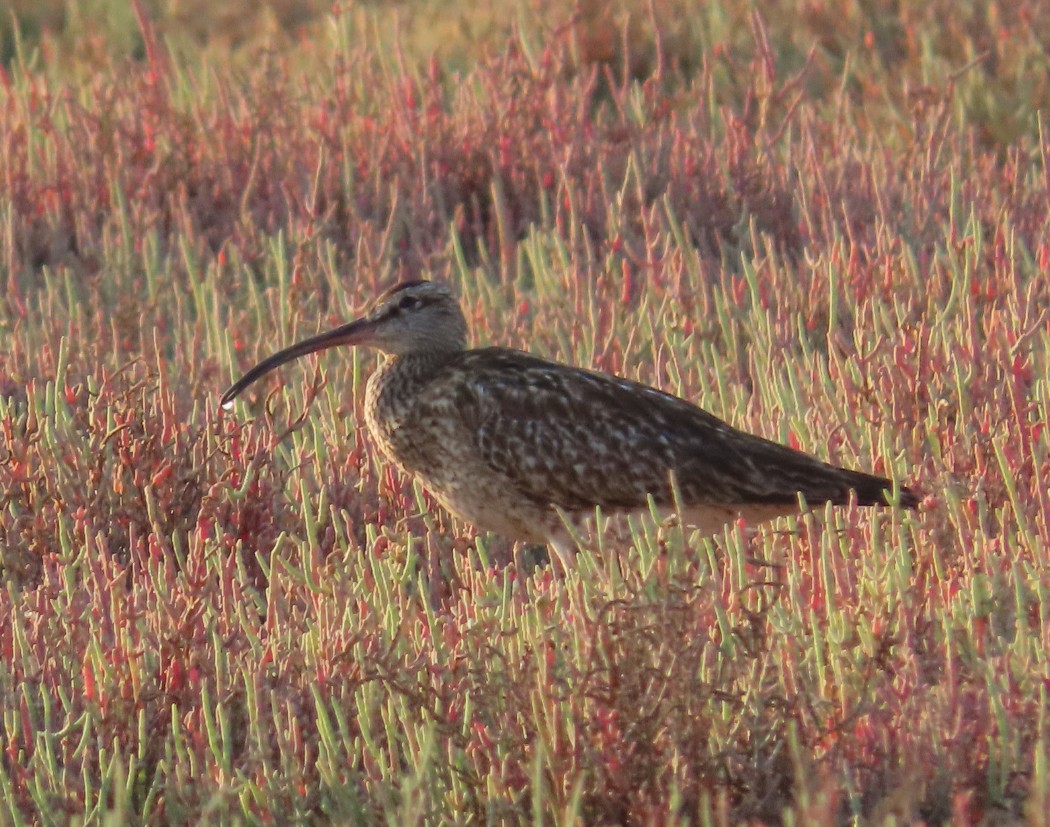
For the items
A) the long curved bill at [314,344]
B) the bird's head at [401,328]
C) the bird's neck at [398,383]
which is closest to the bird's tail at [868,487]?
the bird's neck at [398,383]

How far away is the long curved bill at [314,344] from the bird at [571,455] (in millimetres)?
355

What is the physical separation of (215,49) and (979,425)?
7.72m

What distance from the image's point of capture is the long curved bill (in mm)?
6129

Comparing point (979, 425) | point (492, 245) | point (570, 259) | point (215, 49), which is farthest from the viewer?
point (215, 49)

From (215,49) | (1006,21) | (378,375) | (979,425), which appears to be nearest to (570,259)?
(378,375)

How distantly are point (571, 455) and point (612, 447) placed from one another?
5.0 inches

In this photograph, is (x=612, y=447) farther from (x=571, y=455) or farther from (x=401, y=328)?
(x=401, y=328)

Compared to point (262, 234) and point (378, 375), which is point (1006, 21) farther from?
point (378, 375)

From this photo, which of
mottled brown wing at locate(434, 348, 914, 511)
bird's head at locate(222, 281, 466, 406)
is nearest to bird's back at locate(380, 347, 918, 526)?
mottled brown wing at locate(434, 348, 914, 511)

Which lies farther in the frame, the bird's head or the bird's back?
the bird's head

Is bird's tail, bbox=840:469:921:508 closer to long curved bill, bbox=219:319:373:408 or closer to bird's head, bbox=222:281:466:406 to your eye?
bird's head, bbox=222:281:466:406

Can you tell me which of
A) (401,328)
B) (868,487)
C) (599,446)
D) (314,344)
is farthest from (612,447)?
(314,344)

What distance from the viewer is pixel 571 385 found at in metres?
5.66

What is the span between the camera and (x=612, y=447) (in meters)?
5.51
